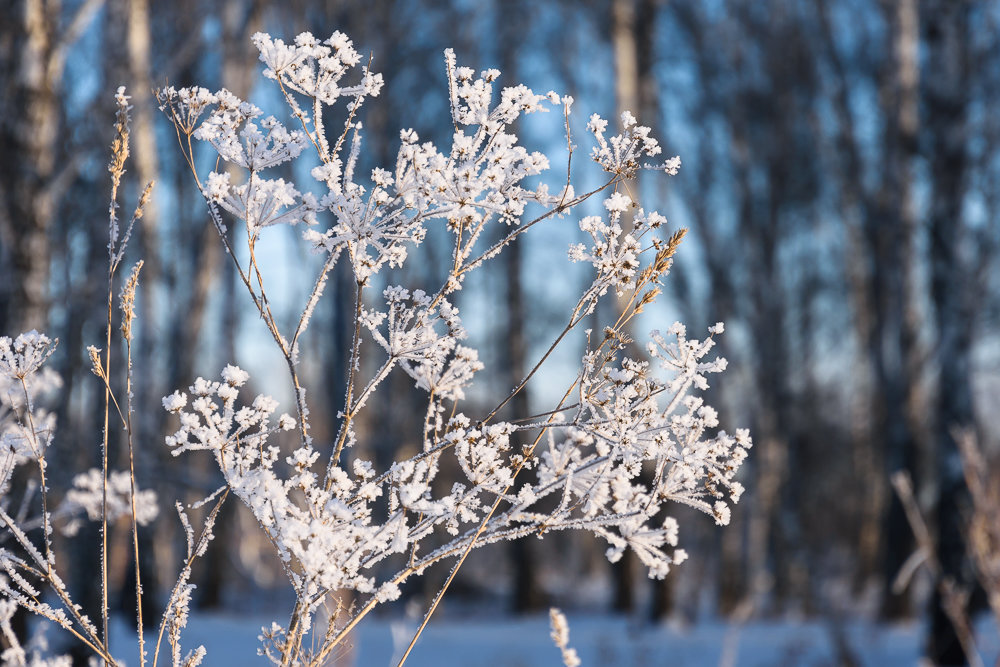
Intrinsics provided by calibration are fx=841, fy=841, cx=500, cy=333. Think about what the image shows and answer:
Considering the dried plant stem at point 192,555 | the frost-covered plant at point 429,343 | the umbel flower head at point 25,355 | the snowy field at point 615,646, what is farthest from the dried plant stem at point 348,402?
the snowy field at point 615,646

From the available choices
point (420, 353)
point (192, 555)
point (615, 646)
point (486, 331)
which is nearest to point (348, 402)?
point (420, 353)

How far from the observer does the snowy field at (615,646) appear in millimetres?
7051

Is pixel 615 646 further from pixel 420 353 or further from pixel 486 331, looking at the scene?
pixel 486 331

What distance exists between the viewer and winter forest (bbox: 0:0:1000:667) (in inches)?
54.4

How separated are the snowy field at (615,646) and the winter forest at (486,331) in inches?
2.5

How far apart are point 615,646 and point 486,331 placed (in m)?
9.63

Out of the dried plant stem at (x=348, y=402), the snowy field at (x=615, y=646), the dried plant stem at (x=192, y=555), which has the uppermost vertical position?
the dried plant stem at (x=348, y=402)

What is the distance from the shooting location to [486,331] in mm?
16828

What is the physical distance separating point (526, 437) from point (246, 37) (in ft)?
20.9

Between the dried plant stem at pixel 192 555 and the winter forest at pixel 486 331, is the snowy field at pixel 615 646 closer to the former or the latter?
the winter forest at pixel 486 331

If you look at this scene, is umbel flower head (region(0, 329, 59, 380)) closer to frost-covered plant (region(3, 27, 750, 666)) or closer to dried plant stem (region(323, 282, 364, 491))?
frost-covered plant (region(3, 27, 750, 666))

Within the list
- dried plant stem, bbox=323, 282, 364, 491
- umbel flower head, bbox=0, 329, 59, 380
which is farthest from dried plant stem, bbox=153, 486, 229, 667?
umbel flower head, bbox=0, 329, 59, 380

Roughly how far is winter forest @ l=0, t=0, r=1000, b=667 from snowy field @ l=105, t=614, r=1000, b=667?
64mm

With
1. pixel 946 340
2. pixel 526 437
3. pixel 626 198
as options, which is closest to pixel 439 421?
pixel 626 198
